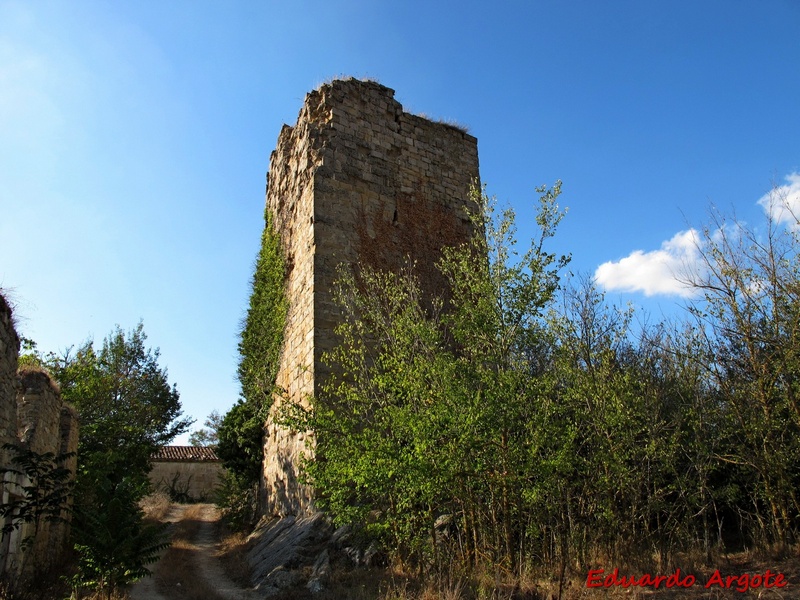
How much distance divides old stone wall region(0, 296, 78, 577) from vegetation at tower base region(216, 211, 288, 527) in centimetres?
308

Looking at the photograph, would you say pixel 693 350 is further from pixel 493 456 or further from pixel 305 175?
pixel 305 175

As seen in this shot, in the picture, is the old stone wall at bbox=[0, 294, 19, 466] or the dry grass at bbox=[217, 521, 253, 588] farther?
the dry grass at bbox=[217, 521, 253, 588]

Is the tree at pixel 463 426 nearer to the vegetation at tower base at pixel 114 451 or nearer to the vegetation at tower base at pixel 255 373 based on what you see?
the vegetation at tower base at pixel 114 451

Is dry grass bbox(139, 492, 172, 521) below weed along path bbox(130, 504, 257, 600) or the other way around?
the other way around

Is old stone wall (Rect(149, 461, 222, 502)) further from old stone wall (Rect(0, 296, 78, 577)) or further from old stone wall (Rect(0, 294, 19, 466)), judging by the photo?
old stone wall (Rect(0, 294, 19, 466))

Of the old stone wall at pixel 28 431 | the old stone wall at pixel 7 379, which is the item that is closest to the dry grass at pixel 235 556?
the old stone wall at pixel 28 431

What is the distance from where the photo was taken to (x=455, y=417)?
5.80 metres

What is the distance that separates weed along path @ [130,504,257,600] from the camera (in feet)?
24.9

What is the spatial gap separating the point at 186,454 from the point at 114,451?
14187 millimetres

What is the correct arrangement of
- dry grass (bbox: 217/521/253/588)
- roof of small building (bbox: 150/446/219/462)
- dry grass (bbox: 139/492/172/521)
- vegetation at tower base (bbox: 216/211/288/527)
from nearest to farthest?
dry grass (bbox: 217/521/253/588) < vegetation at tower base (bbox: 216/211/288/527) < dry grass (bbox: 139/492/172/521) < roof of small building (bbox: 150/446/219/462)

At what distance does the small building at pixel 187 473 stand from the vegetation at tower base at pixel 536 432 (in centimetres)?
1997

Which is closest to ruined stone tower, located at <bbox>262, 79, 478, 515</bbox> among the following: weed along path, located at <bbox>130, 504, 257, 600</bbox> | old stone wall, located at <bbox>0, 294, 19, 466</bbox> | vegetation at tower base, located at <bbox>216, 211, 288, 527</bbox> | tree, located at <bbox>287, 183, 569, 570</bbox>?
vegetation at tower base, located at <bbox>216, 211, 288, 527</bbox>

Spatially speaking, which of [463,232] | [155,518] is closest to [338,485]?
[463,232]

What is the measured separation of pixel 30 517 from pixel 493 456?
4.70 m
